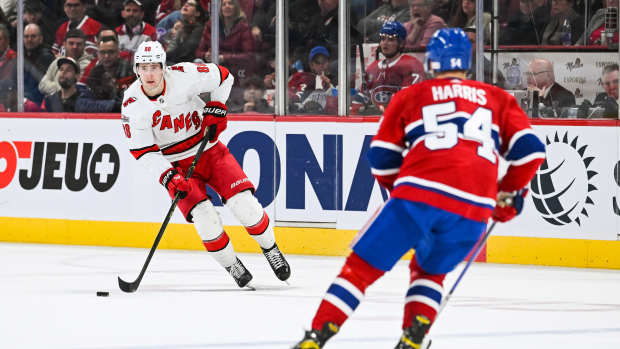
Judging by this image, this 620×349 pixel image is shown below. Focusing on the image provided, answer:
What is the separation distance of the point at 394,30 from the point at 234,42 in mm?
1120

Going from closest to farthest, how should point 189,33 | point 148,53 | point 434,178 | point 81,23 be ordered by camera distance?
1. point 434,178
2. point 148,53
3. point 189,33
4. point 81,23

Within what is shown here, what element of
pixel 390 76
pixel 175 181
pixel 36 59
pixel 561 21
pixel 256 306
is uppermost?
pixel 561 21

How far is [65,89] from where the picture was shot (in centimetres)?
827

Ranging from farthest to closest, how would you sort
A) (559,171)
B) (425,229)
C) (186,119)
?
(559,171), (186,119), (425,229)

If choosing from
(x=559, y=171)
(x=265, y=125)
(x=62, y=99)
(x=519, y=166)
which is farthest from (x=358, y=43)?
(x=519, y=166)

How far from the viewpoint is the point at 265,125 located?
7492 millimetres

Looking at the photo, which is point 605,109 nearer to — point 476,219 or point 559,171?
point 559,171

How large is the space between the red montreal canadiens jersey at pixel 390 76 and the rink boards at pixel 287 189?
254mm

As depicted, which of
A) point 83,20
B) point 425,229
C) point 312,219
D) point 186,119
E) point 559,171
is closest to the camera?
point 425,229

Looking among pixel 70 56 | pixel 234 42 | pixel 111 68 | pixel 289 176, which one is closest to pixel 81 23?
pixel 70 56

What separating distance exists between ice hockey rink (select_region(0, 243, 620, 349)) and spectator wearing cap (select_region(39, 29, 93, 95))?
4.68 feet

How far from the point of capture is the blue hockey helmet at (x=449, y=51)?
3.68 meters

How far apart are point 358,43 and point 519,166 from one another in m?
3.85

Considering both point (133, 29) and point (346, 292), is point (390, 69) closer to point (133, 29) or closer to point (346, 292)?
point (133, 29)
